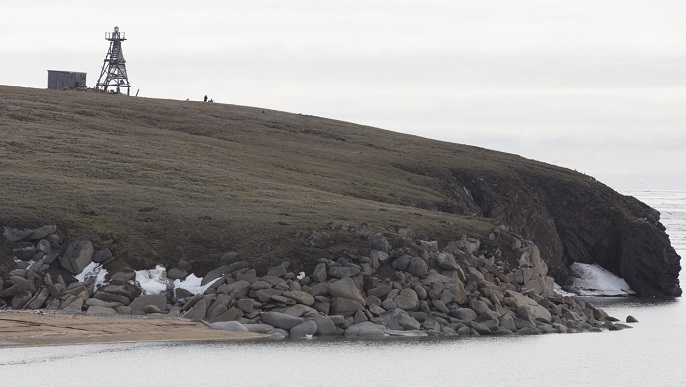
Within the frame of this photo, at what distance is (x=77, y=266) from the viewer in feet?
160

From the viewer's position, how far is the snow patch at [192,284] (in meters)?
48.8

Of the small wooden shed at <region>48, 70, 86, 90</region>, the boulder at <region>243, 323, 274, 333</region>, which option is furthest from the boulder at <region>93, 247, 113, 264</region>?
the small wooden shed at <region>48, 70, 86, 90</region>

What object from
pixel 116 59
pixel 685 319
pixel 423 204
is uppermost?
pixel 116 59

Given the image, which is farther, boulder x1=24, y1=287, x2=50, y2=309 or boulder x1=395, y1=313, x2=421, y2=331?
boulder x1=395, y1=313, x2=421, y2=331

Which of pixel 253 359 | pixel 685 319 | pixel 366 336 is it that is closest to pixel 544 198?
pixel 685 319

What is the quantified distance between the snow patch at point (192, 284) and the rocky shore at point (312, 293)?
3.1 inches

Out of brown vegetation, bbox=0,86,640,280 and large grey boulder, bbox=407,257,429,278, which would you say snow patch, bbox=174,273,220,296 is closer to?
brown vegetation, bbox=0,86,640,280

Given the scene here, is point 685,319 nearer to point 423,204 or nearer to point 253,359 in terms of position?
point 423,204

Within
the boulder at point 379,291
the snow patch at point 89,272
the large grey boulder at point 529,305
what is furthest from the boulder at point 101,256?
the large grey boulder at point 529,305

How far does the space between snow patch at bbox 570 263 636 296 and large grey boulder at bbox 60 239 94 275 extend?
130ft

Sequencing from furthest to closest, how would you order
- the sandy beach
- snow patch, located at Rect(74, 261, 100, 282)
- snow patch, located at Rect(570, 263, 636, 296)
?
1. snow patch, located at Rect(570, 263, 636, 296)
2. snow patch, located at Rect(74, 261, 100, 282)
3. the sandy beach

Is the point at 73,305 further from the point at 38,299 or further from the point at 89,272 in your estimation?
the point at 89,272

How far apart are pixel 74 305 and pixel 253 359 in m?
Answer: 10.6

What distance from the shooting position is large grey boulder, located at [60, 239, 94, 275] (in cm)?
4891
